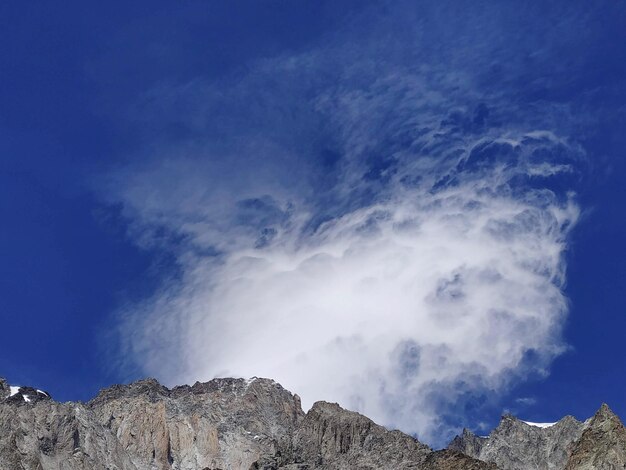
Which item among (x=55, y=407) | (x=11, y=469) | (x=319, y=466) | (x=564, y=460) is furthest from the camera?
(x=564, y=460)

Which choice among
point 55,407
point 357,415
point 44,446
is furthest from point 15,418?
point 357,415

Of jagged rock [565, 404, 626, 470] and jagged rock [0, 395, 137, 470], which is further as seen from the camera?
jagged rock [0, 395, 137, 470]

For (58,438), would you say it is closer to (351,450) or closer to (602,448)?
(351,450)

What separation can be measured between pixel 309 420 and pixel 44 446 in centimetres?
4853

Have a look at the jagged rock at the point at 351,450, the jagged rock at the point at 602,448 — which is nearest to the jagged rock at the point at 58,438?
the jagged rock at the point at 351,450

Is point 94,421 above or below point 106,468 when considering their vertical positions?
above

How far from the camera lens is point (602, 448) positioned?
131 meters

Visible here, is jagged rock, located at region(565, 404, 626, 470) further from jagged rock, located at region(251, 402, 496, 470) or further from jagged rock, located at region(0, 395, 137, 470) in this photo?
jagged rock, located at region(0, 395, 137, 470)

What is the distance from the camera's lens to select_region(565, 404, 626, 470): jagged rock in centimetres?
12762

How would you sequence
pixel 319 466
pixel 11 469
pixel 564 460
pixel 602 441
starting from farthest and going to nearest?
pixel 564 460, pixel 319 466, pixel 11 469, pixel 602 441

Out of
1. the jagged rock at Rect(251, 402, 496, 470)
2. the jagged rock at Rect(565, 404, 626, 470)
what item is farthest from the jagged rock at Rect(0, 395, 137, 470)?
the jagged rock at Rect(565, 404, 626, 470)

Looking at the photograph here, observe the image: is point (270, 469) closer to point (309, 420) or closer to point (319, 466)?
point (319, 466)

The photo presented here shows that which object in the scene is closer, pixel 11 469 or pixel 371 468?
pixel 11 469

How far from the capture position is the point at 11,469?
141000 millimetres
